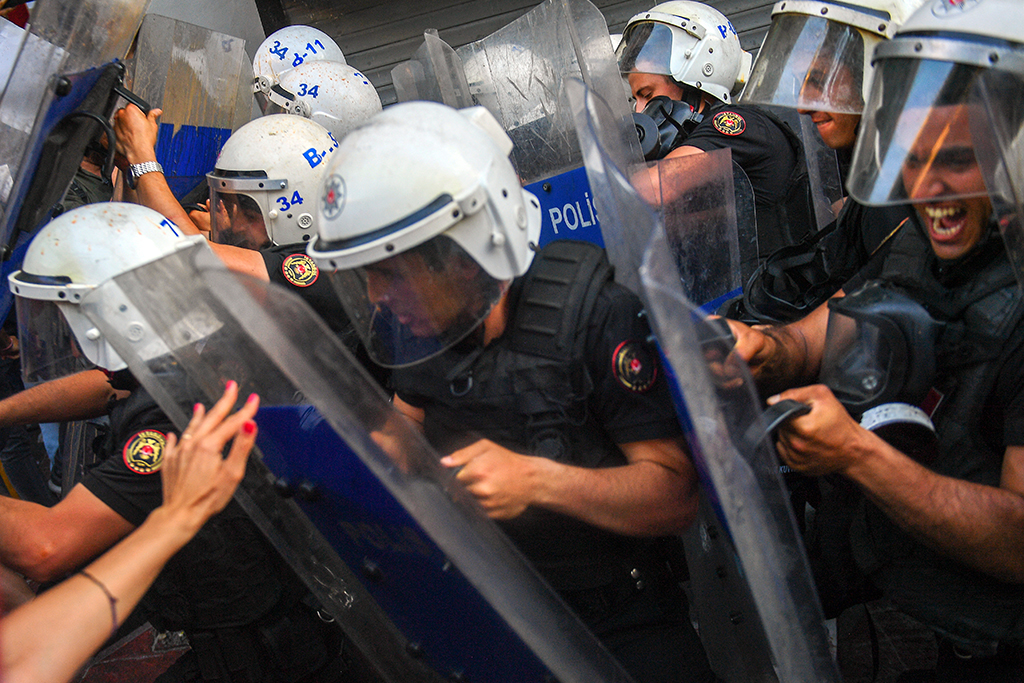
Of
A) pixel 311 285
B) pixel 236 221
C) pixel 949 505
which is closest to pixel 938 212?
pixel 949 505

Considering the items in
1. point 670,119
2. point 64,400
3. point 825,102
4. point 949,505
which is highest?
point 825,102

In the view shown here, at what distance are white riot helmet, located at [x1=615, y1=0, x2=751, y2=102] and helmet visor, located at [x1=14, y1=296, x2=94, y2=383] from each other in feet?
8.86

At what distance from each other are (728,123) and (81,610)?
8.84ft

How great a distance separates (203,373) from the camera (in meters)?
1.52

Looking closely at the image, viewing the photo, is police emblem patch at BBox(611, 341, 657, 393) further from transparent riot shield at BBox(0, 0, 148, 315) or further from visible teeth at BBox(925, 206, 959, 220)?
transparent riot shield at BBox(0, 0, 148, 315)

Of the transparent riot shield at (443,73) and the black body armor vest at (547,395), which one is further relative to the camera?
the transparent riot shield at (443,73)

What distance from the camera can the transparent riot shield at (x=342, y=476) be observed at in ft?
4.65

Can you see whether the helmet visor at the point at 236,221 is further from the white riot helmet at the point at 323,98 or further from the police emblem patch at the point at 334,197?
the police emblem patch at the point at 334,197

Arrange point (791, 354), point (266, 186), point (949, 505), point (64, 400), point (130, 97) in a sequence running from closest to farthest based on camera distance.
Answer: point (949, 505), point (791, 354), point (64, 400), point (130, 97), point (266, 186)

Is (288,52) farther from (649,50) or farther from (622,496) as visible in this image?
(622,496)

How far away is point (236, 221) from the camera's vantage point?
3072mm

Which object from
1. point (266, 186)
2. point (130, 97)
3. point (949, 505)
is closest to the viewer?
point (949, 505)

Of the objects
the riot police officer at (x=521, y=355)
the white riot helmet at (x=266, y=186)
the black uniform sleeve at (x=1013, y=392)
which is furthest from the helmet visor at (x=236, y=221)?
the black uniform sleeve at (x=1013, y=392)

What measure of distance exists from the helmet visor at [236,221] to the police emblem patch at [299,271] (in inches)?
24.4
